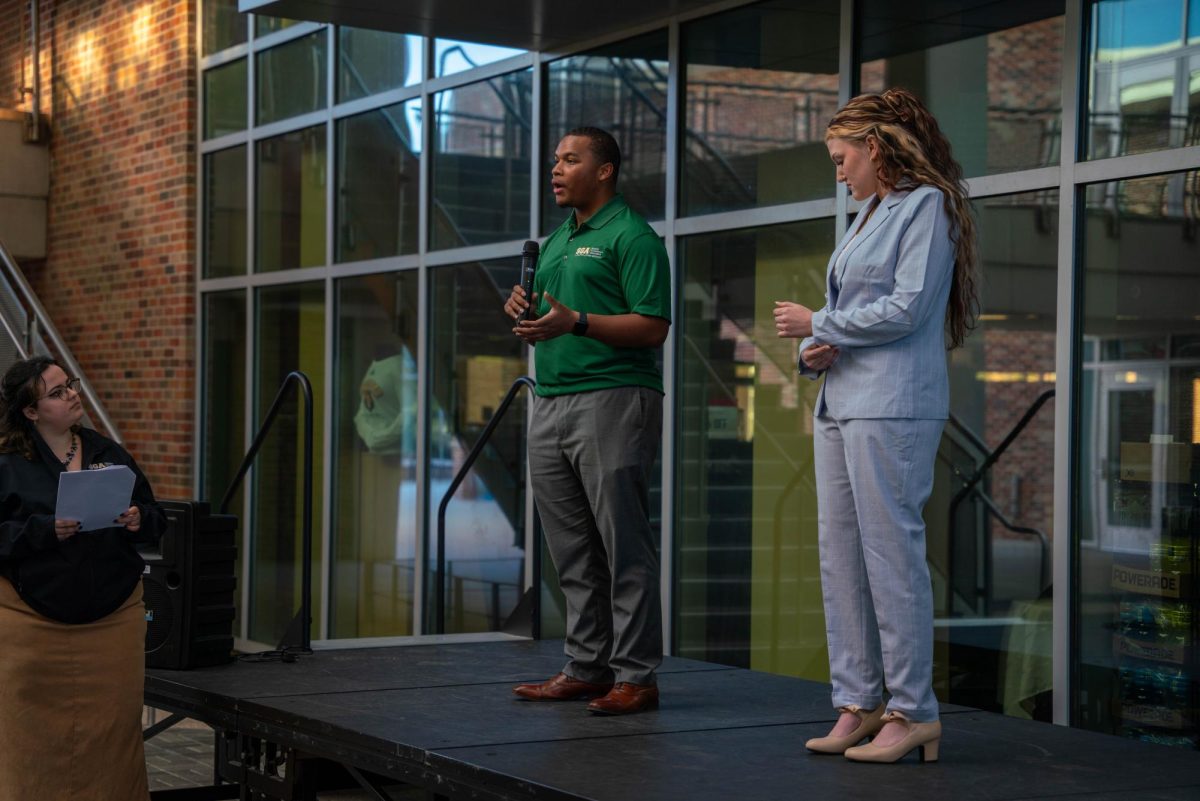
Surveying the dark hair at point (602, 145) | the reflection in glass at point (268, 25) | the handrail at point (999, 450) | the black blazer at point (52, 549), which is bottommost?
the black blazer at point (52, 549)

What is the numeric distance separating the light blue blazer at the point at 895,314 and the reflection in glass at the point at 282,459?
20.2 ft

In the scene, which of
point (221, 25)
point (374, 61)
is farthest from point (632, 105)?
point (221, 25)

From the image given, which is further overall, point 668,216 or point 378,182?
point 378,182

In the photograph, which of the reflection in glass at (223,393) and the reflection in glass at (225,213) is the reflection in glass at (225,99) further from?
the reflection in glass at (223,393)

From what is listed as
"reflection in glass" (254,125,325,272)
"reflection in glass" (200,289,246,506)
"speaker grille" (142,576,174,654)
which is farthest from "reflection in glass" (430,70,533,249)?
"speaker grille" (142,576,174,654)

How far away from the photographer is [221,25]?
10422 mm

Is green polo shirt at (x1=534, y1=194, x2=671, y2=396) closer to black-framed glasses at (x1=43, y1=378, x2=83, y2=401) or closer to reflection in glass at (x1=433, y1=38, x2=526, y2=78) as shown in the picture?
black-framed glasses at (x1=43, y1=378, x2=83, y2=401)

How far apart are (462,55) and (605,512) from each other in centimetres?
449

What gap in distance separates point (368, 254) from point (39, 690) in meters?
4.67

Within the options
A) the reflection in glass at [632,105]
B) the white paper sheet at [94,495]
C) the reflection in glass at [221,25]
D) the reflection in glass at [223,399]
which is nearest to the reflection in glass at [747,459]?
the reflection in glass at [632,105]

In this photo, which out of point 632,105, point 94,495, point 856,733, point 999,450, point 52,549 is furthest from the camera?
point 632,105

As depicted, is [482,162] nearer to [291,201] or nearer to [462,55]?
[462,55]

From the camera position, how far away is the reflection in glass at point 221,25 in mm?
10250

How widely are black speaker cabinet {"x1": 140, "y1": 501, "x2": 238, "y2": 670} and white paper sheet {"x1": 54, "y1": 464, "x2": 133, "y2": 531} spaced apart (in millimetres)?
997
